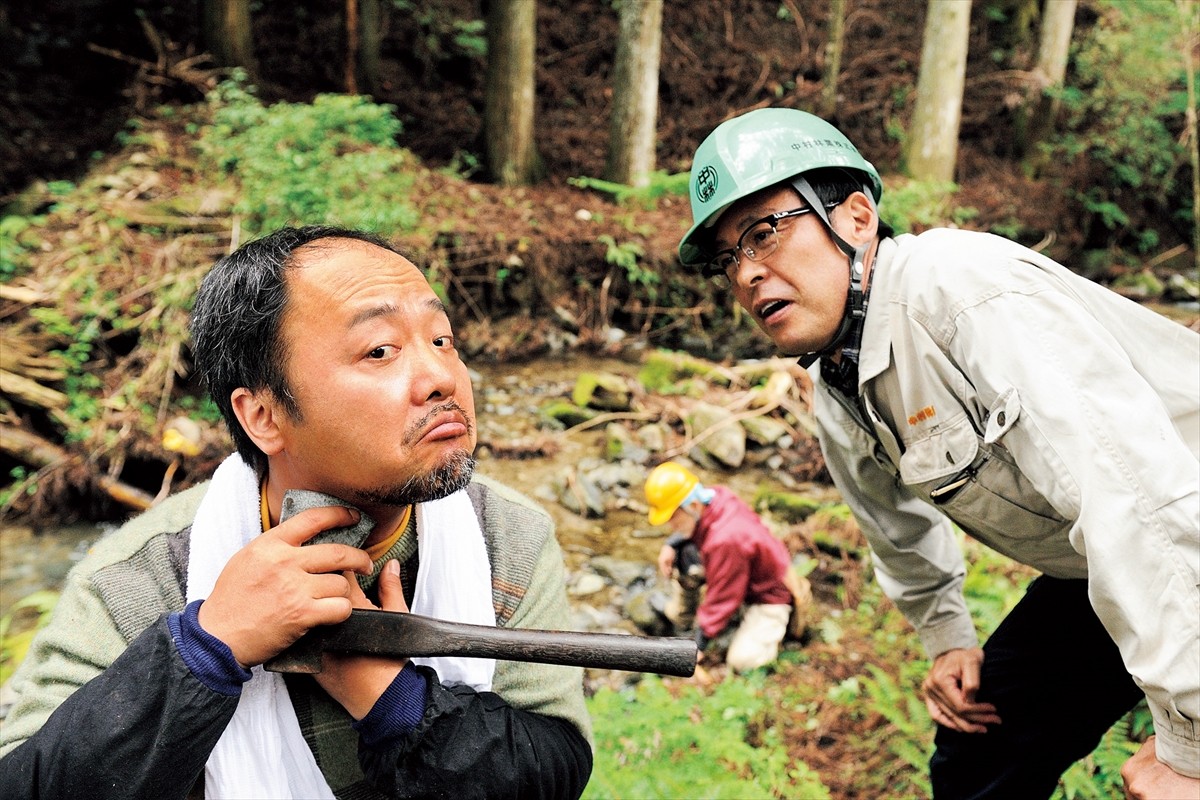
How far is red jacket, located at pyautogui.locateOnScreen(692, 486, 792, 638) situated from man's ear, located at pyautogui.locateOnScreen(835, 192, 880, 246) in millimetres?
3021

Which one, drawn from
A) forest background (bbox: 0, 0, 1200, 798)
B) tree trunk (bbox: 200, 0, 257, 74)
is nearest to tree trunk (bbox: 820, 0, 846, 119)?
forest background (bbox: 0, 0, 1200, 798)

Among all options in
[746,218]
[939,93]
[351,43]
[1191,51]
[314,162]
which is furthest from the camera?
[351,43]

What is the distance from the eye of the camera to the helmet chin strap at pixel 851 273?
2355 mm

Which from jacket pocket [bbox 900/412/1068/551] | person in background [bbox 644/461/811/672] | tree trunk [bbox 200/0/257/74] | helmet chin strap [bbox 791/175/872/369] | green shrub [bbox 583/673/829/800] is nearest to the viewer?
jacket pocket [bbox 900/412/1068/551]

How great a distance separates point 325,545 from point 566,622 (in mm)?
788

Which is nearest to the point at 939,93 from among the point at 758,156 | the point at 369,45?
the point at 369,45

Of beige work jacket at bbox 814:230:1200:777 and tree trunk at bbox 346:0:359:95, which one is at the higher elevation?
tree trunk at bbox 346:0:359:95

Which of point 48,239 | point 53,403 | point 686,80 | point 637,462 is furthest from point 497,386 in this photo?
point 686,80

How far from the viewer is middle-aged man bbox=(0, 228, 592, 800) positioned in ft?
5.03

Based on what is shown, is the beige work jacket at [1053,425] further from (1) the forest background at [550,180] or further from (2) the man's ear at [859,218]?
(1) the forest background at [550,180]

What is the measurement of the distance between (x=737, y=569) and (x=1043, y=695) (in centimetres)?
257

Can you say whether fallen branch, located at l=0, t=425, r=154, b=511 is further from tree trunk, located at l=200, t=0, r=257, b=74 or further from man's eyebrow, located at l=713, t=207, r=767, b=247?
tree trunk, located at l=200, t=0, r=257, b=74

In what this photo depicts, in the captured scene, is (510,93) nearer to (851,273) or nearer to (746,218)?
(746,218)

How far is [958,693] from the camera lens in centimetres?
A: 282
